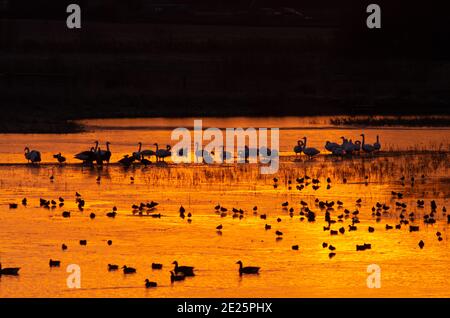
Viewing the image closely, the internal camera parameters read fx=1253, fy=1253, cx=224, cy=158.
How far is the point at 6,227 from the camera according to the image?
21.2 m

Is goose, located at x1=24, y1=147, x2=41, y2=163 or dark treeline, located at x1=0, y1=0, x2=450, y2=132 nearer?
goose, located at x1=24, y1=147, x2=41, y2=163

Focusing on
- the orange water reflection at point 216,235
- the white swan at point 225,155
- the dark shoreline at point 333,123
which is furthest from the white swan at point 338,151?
the dark shoreline at point 333,123

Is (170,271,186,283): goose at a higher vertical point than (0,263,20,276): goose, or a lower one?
lower

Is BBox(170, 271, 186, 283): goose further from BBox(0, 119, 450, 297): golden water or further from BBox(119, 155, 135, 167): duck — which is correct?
BBox(119, 155, 135, 167): duck

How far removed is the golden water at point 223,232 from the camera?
57.1 feet

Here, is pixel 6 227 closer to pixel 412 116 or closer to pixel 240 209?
pixel 240 209

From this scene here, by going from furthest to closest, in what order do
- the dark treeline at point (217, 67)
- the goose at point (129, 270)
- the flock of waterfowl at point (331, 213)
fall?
the dark treeline at point (217, 67)
the flock of waterfowl at point (331, 213)
the goose at point (129, 270)

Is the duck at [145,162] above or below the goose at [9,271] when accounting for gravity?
above

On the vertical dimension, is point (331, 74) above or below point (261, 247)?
above

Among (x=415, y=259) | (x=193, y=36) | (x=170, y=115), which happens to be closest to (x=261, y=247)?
(x=415, y=259)

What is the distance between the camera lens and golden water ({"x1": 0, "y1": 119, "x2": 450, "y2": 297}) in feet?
57.1

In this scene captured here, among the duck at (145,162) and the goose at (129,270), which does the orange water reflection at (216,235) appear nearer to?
the goose at (129,270)

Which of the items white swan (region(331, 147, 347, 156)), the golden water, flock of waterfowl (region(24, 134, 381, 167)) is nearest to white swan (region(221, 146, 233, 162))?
flock of waterfowl (region(24, 134, 381, 167))

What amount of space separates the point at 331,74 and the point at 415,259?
36723mm
